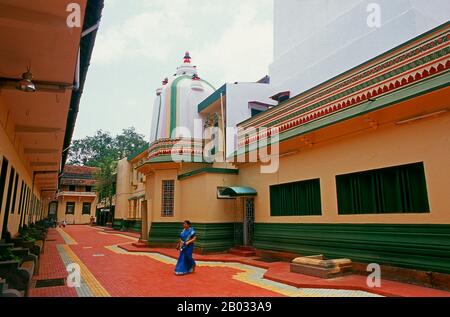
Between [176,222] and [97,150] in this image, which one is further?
[97,150]

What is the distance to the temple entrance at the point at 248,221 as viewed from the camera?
1245 centimetres

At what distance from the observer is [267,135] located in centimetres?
1083

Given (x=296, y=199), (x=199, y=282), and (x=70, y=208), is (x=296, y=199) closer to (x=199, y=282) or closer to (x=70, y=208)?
(x=199, y=282)

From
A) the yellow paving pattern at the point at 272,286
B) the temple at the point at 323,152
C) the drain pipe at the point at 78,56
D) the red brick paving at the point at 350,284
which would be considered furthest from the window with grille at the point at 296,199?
the drain pipe at the point at 78,56

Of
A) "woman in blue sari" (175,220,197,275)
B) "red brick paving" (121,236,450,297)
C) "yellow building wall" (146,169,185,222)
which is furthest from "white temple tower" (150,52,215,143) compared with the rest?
"red brick paving" (121,236,450,297)

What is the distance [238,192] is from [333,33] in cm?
766

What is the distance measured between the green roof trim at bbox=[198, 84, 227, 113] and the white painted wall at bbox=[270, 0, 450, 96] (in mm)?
2751

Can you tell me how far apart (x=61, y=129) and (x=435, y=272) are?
946 cm

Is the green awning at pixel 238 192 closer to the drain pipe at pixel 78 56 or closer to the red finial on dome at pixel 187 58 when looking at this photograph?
the drain pipe at pixel 78 56

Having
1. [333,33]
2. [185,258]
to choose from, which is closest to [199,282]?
[185,258]

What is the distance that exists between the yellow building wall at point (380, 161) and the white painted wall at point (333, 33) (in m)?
4.39
